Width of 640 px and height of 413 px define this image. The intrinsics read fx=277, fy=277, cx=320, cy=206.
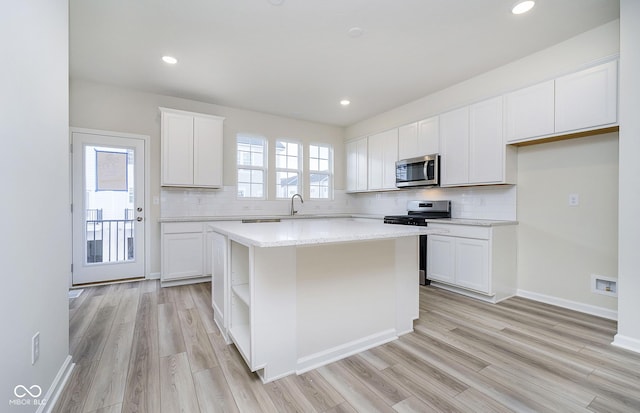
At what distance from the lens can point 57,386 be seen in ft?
5.17

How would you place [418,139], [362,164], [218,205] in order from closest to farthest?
[418,139] < [218,205] < [362,164]

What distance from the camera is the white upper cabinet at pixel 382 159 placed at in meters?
4.75

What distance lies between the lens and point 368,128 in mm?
5371

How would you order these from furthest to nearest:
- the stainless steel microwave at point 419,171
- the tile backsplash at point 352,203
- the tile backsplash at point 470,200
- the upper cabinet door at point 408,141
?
the upper cabinet door at point 408,141 → the stainless steel microwave at point 419,171 → the tile backsplash at point 352,203 → the tile backsplash at point 470,200

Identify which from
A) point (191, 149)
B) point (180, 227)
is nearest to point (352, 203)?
point (191, 149)

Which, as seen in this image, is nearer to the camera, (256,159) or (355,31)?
(355,31)

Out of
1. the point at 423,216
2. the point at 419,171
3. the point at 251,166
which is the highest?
the point at 251,166

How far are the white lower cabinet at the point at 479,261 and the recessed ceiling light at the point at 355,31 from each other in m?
2.18

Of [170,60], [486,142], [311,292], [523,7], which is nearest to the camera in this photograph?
[311,292]

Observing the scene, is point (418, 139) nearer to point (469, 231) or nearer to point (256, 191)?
point (469, 231)

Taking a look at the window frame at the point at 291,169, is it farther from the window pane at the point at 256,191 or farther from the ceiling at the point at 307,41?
the ceiling at the point at 307,41

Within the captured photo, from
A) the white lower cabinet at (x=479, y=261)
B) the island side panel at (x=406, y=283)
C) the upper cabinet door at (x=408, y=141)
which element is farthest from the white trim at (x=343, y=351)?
the upper cabinet door at (x=408, y=141)

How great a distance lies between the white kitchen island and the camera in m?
1.69

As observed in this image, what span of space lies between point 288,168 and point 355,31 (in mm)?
3005
